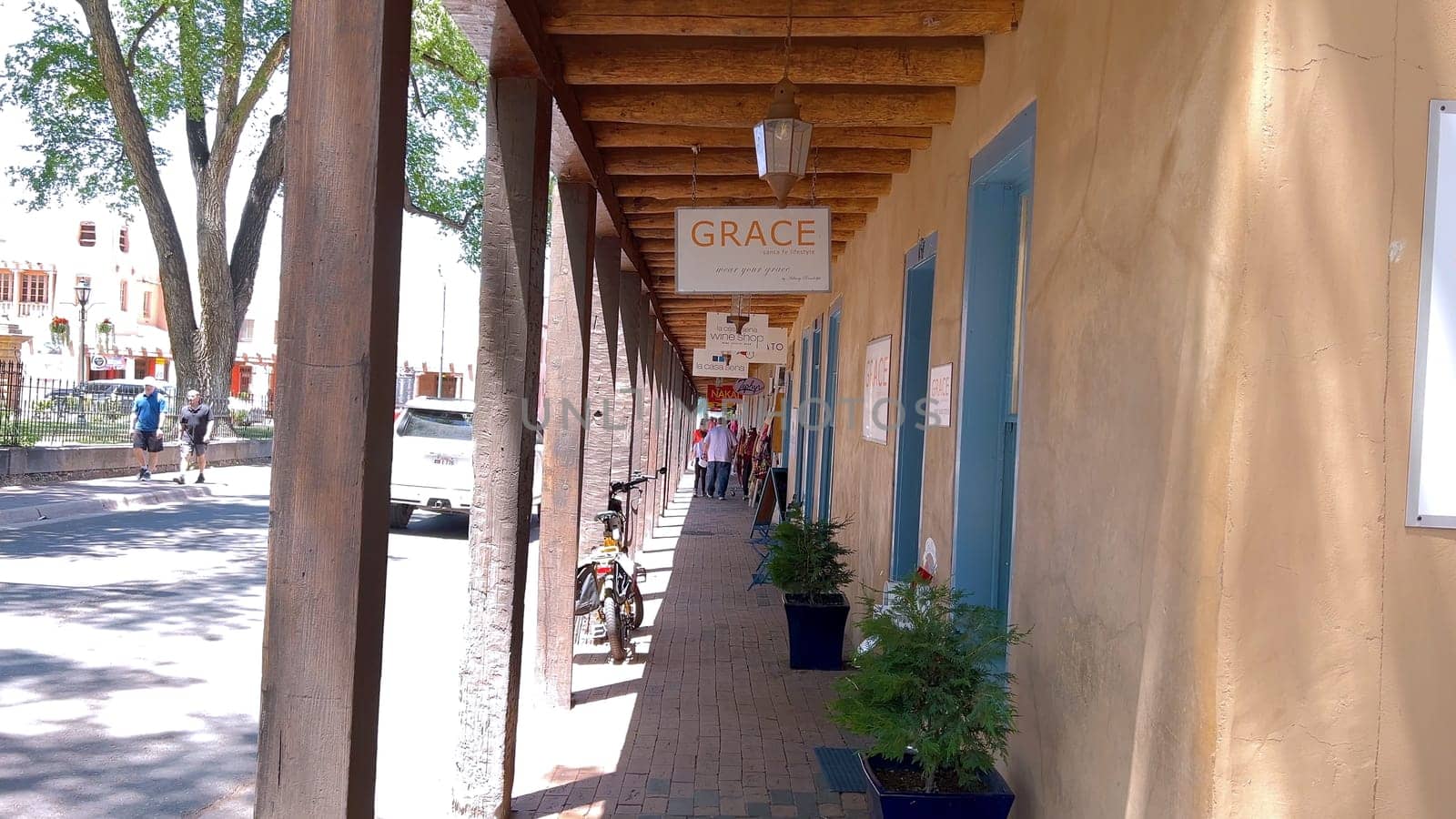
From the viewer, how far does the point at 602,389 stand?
29.3 feet

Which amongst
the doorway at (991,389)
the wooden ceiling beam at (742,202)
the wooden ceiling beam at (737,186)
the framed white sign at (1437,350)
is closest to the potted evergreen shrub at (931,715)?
the doorway at (991,389)

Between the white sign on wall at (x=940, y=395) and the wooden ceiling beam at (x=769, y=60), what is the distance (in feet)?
4.38

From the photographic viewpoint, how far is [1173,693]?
2633mm

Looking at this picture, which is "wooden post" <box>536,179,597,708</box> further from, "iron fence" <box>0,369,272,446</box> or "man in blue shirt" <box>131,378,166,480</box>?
"iron fence" <box>0,369,272,446</box>

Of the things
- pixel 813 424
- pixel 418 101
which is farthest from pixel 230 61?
pixel 813 424

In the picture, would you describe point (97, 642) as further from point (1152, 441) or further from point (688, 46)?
point (1152, 441)

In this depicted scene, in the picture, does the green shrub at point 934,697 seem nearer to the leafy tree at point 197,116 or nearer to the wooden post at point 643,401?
the wooden post at point 643,401

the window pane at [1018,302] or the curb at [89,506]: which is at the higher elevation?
the window pane at [1018,302]

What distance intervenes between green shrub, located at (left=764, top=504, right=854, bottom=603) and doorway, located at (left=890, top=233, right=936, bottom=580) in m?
0.75

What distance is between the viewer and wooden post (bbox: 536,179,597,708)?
6.41m

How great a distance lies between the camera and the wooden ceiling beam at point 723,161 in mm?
7059

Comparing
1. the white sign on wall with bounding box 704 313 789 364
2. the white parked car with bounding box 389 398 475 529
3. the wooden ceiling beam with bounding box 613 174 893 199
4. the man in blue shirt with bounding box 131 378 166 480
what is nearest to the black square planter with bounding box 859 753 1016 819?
the wooden ceiling beam with bounding box 613 174 893 199

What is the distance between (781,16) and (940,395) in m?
1.92

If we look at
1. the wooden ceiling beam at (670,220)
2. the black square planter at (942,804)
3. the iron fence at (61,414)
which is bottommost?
the black square planter at (942,804)
